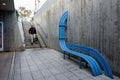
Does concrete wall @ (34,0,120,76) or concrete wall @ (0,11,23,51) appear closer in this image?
concrete wall @ (34,0,120,76)

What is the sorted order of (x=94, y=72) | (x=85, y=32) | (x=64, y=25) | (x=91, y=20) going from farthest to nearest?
(x=64, y=25) → (x=85, y=32) → (x=91, y=20) → (x=94, y=72)

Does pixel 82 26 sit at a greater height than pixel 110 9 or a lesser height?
lesser

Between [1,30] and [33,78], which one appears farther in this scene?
[1,30]

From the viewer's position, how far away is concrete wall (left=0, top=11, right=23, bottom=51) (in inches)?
300

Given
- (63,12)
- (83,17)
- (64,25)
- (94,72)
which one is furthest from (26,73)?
(63,12)

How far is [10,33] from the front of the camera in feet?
25.5

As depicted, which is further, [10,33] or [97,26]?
[10,33]

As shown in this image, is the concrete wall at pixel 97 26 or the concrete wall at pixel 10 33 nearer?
the concrete wall at pixel 97 26

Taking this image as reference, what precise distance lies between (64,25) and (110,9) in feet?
10.6

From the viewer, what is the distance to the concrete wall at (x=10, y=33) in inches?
300

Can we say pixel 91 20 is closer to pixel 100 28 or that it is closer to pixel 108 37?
pixel 100 28

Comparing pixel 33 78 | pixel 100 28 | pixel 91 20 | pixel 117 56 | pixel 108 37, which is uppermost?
pixel 91 20

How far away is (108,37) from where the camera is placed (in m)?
3.42

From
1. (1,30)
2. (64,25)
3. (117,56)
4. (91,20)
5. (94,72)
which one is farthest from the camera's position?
(1,30)
